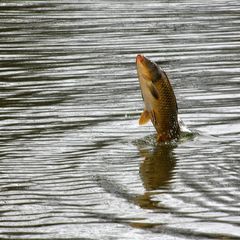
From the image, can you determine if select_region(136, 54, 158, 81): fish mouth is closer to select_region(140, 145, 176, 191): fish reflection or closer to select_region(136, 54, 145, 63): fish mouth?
select_region(136, 54, 145, 63): fish mouth

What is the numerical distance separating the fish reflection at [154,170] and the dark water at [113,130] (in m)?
0.01

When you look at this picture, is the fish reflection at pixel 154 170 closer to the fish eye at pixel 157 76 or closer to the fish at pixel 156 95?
the fish at pixel 156 95

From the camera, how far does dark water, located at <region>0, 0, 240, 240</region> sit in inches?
321

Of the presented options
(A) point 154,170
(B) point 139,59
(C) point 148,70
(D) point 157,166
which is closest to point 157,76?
(C) point 148,70

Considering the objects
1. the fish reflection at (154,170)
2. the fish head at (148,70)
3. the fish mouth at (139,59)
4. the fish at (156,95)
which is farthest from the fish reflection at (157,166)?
the fish mouth at (139,59)

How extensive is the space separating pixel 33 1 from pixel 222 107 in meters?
11.3

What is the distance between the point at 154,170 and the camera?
9.91m

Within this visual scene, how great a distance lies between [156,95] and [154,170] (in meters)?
0.93

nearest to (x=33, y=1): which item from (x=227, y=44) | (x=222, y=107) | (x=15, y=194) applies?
(x=227, y=44)

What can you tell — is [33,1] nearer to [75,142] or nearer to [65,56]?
[65,56]

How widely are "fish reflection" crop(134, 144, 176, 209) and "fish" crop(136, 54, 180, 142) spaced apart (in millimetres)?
251

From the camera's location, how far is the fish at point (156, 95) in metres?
10.6

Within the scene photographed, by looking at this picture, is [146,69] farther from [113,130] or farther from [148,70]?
[113,130]

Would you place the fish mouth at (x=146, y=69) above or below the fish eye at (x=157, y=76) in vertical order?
above
